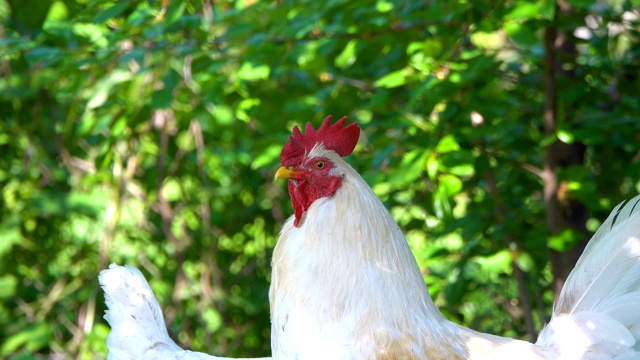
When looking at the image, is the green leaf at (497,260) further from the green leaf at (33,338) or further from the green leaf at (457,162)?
the green leaf at (33,338)

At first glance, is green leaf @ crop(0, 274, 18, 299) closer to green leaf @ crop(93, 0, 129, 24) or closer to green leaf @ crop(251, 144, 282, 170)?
green leaf @ crop(251, 144, 282, 170)

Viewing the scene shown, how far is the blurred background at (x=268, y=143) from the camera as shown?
3506 mm

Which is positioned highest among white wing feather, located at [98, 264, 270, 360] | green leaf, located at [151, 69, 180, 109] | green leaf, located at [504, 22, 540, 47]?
green leaf, located at [504, 22, 540, 47]

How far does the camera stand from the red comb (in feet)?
9.40

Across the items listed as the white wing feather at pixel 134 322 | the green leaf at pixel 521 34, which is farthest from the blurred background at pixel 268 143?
the white wing feather at pixel 134 322

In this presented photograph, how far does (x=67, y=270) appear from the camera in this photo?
5.87 metres

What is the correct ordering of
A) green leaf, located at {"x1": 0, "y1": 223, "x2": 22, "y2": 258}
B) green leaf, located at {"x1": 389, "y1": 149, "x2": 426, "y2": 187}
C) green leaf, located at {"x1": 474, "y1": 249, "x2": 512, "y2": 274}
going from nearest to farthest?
green leaf, located at {"x1": 389, "y1": 149, "x2": 426, "y2": 187}, green leaf, located at {"x1": 474, "y1": 249, "x2": 512, "y2": 274}, green leaf, located at {"x1": 0, "y1": 223, "x2": 22, "y2": 258}

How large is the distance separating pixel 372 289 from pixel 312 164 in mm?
432

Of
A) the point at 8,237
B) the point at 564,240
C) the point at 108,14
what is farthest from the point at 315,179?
the point at 8,237

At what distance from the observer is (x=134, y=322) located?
127 inches

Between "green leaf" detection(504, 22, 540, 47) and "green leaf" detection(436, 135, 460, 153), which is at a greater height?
"green leaf" detection(504, 22, 540, 47)

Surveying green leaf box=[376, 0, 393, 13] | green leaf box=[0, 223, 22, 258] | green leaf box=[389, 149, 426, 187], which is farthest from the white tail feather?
green leaf box=[0, 223, 22, 258]

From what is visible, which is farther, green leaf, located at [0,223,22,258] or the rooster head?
green leaf, located at [0,223,22,258]

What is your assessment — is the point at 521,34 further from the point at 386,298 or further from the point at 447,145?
the point at 386,298
